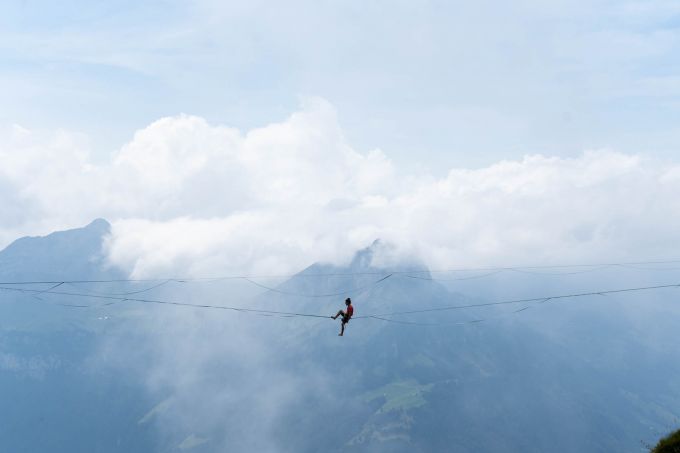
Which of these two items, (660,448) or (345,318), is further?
(345,318)

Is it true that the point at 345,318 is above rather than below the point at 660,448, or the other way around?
above

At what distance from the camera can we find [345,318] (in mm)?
44969

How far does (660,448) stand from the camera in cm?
3559

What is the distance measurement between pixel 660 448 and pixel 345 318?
81.4ft
